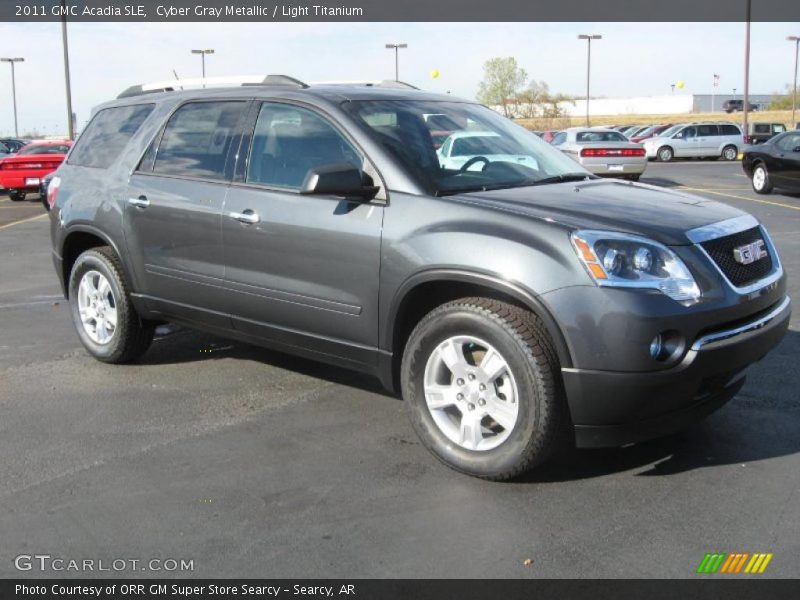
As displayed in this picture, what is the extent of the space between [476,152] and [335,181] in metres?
1.02

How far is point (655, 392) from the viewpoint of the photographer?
361cm

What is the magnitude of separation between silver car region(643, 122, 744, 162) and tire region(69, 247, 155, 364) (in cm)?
3408

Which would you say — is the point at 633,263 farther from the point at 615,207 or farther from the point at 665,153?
the point at 665,153

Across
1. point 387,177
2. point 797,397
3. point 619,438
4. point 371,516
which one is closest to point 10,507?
point 371,516

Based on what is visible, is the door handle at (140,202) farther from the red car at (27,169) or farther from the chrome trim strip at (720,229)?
the red car at (27,169)

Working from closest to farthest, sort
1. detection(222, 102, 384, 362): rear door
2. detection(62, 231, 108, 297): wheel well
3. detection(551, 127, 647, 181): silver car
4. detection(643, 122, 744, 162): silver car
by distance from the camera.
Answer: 1. detection(222, 102, 384, 362): rear door
2. detection(62, 231, 108, 297): wheel well
3. detection(551, 127, 647, 181): silver car
4. detection(643, 122, 744, 162): silver car

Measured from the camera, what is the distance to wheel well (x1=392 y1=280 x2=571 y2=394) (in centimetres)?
396

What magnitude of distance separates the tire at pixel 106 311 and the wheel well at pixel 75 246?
14cm

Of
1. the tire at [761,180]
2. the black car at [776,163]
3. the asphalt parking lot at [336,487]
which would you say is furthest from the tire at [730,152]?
the asphalt parking lot at [336,487]

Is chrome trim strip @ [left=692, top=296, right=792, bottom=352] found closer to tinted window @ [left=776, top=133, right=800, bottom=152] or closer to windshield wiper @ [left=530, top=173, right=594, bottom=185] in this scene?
windshield wiper @ [left=530, top=173, right=594, bottom=185]

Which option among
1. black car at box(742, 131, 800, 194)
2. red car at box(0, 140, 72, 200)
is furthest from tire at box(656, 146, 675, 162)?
red car at box(0, 140, 72, 200)

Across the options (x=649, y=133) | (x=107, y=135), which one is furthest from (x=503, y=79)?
(x=107, y=135)

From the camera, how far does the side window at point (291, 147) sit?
4.65 meters

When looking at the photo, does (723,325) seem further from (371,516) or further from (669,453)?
(371,516)
